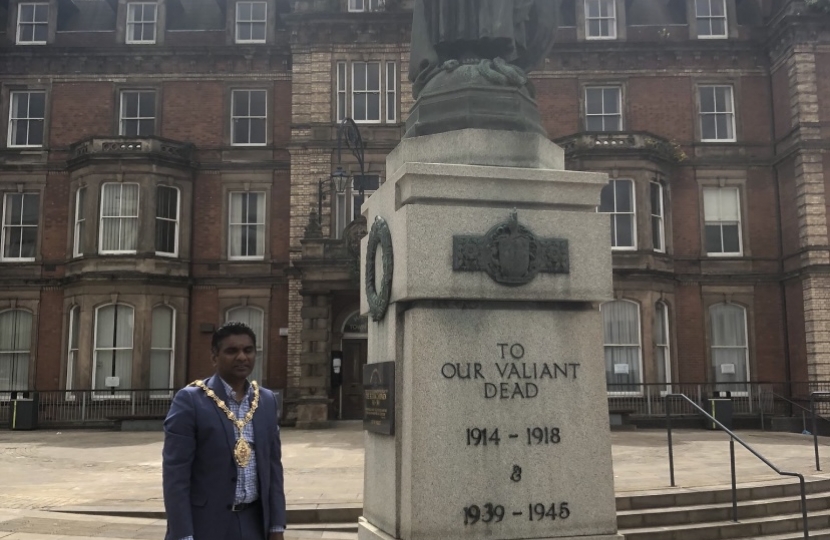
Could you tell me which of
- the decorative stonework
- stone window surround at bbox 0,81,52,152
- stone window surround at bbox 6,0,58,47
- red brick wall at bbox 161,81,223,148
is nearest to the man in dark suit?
the decorative stonework

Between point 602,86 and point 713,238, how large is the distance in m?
6.48

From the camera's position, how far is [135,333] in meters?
25.3

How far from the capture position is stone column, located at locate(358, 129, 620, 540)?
4973 millimetres

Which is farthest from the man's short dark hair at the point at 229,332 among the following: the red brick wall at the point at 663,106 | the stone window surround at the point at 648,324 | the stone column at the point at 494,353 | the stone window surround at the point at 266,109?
the red brick wall at the point at 663,106

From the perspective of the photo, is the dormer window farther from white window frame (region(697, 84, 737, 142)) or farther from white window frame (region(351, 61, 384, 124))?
white window frame (region(697, 84, 737, 142))

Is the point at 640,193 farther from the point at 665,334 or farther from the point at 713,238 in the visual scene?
the point at 665,334

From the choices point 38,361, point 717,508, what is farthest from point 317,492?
point 38,361

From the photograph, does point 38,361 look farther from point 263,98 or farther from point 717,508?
point 717,508

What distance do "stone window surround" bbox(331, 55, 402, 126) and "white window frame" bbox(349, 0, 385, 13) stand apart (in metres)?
1.65

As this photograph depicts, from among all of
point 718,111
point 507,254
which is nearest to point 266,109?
point 718,111

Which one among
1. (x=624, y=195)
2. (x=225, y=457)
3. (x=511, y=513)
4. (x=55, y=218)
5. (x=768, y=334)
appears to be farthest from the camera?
(x=55, y=218)

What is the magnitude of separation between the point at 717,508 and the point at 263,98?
2256 cm

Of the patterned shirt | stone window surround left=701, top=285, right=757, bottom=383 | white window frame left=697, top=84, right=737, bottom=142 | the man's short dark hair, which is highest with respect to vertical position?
white window frame left=697, top=84, right=737, bottom=142

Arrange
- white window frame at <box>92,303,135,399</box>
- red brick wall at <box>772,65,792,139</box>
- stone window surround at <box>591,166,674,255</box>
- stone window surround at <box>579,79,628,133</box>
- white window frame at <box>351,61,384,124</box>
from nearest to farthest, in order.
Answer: white window frame at <box>92,303,135,399</box> → stone window surround at <box>591,166,674,255</box> → red brick wall at <box>772,65,792,139</box> → white window frame at <box>351,61,384,124</box> → stone window surround at <box>579,79,628,133</box>
